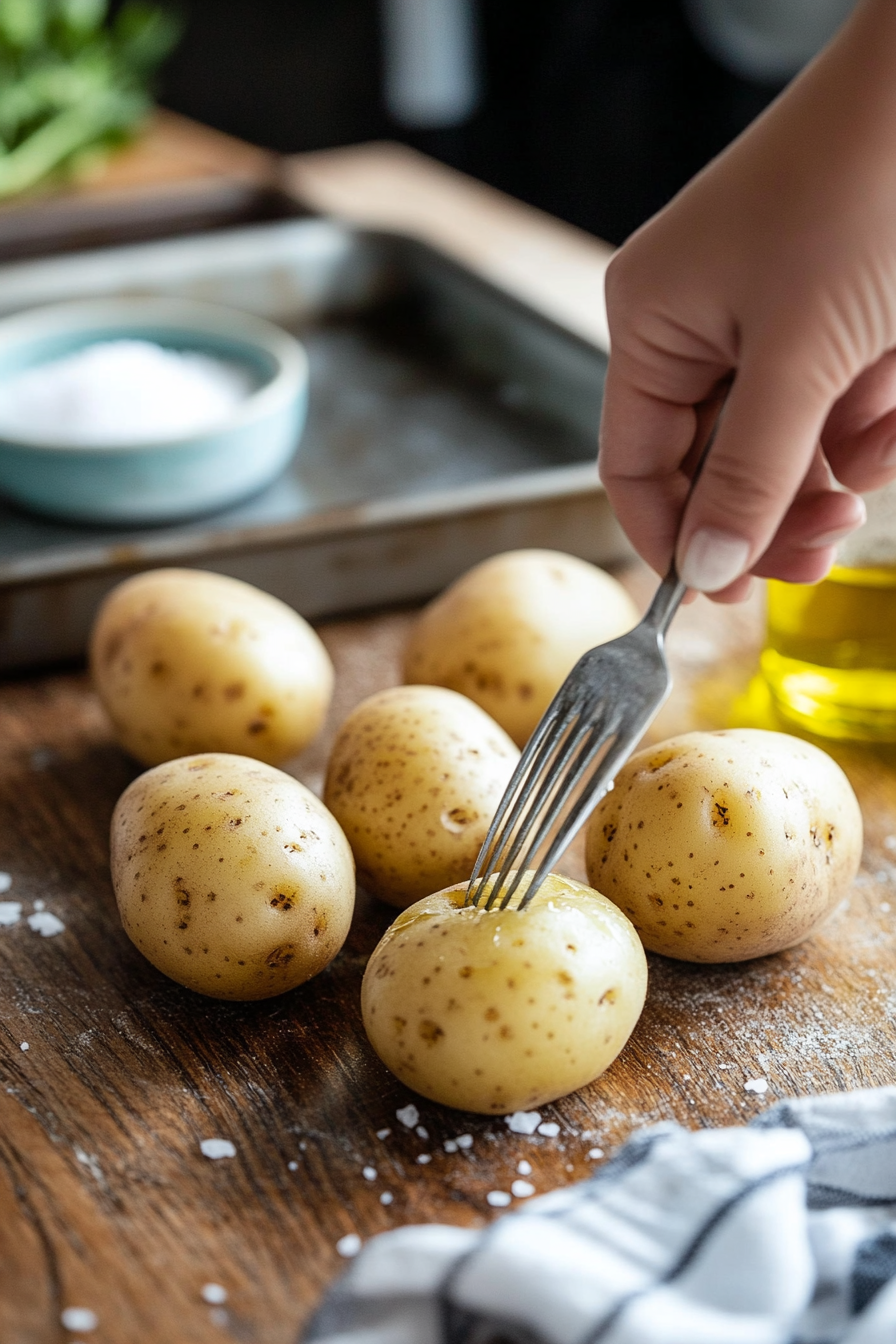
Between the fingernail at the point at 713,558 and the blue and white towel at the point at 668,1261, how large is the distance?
9.6 inches

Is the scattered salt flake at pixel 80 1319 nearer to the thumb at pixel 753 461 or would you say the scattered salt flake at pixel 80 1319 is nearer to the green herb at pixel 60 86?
the thumb at pixel 753 461

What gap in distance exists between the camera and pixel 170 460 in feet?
3.61

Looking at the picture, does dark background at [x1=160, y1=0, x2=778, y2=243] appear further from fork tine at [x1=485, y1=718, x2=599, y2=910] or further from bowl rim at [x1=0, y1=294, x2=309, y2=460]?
fork tine at [x1=485, y1=718, x2=599, y2=910]

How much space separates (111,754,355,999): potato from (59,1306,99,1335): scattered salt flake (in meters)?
0.18

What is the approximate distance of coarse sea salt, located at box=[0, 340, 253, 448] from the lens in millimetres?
1134

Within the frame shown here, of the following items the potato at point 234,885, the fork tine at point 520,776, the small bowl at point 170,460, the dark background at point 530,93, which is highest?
the fork tine at point 520,776

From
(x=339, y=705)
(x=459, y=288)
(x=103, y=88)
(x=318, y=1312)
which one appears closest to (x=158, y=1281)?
(x=318, y=1312)

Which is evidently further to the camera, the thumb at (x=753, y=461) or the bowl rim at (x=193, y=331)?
the bowl rim at (x=193, y=331)

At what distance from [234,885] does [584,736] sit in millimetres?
187

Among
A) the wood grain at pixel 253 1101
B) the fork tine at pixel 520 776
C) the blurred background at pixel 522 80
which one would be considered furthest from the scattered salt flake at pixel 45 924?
the blurred background at pixel 522 80

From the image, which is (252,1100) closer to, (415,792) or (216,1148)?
(216,1148)

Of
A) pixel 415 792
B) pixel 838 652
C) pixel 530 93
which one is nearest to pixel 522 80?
pixel 530 93

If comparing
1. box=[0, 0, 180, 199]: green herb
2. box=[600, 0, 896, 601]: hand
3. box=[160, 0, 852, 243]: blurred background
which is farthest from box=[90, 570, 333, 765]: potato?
box=[160, 0, 852, 243]: blurred background

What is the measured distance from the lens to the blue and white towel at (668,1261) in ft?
1.64
